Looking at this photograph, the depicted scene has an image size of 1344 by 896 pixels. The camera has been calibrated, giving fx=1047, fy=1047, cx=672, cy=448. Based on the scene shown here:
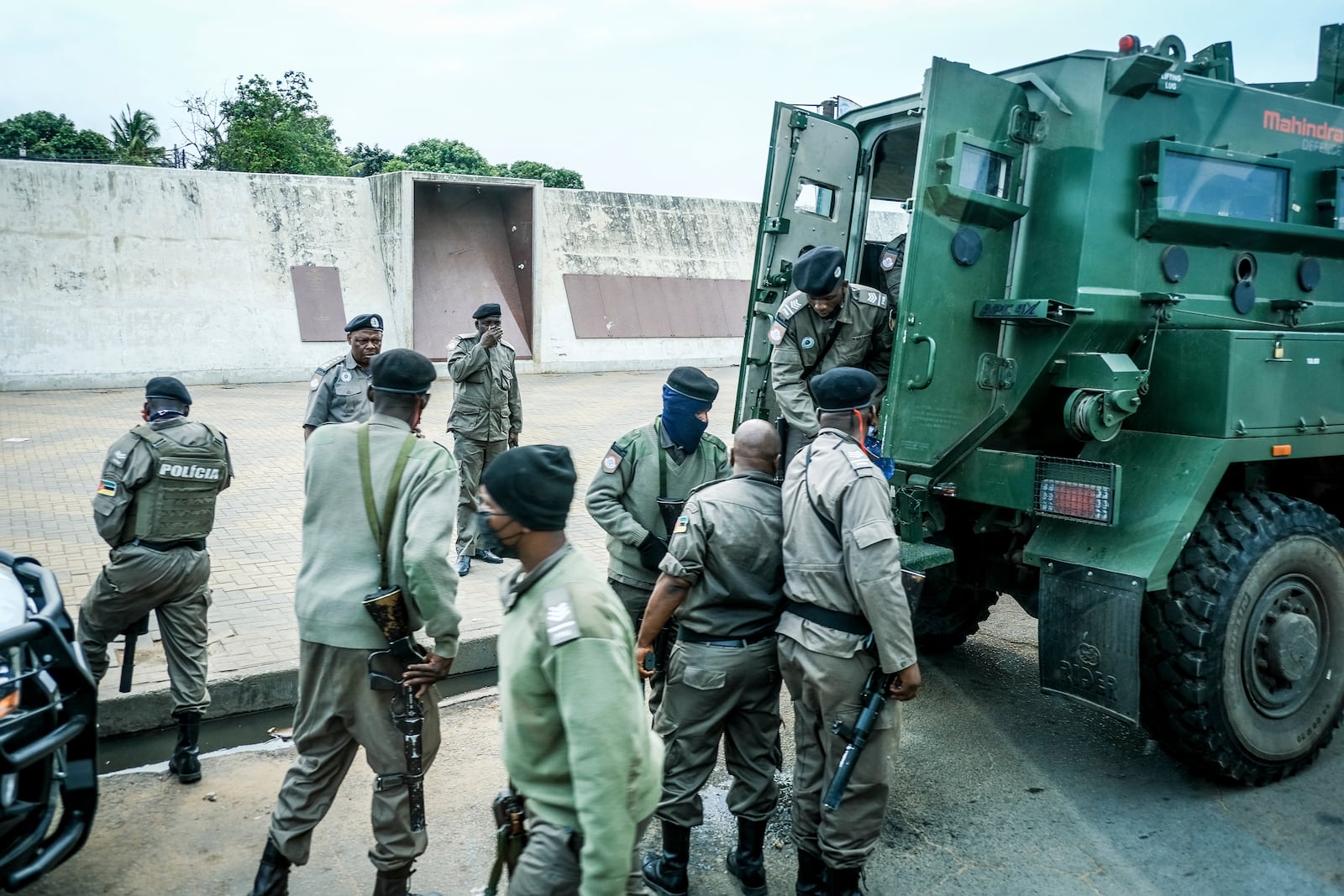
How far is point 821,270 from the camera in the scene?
4355 millimetres

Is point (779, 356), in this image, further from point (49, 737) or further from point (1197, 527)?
point (49, 737)

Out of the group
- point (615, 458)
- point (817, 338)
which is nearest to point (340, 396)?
point (615, 458)

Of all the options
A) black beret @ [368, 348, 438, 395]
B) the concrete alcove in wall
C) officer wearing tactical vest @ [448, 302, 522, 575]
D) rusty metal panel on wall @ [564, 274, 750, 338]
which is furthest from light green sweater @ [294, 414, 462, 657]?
rusty metal panel on wall @ [564, 274, 750, 338]

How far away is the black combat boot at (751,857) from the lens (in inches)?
136

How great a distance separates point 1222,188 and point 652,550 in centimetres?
288

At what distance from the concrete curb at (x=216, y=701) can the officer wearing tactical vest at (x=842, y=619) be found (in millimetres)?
1925

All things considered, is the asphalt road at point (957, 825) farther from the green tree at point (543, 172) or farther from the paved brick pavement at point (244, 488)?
the green tree at point (543, 172)

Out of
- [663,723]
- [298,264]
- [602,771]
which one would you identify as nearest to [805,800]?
[663,723]

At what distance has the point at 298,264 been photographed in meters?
15.9

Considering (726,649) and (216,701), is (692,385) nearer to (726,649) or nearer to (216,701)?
(726,649)

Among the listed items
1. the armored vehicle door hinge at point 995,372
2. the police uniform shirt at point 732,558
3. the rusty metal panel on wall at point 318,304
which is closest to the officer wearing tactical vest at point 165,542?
the police uniform shirt at point 732,558

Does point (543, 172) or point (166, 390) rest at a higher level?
point (543, 172)

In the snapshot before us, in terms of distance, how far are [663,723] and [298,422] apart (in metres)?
9.75

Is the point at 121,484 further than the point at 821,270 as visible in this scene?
No
